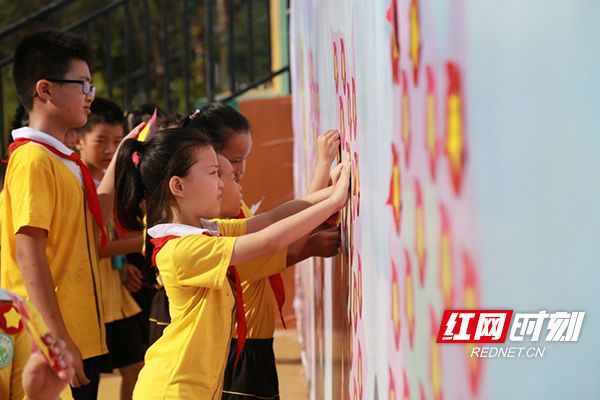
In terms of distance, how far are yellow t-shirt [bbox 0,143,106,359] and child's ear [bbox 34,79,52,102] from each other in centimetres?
21

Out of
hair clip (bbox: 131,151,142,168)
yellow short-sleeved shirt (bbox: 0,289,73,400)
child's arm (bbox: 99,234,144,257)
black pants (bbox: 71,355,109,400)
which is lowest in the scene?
black pants (bbox: 71,355,109,400)

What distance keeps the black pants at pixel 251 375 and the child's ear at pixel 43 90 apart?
1.03 meters

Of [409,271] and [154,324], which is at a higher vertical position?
[409,271]

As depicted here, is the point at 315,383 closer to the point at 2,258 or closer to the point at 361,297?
the point at 2,258

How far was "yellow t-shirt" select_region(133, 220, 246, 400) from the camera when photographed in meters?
3.13

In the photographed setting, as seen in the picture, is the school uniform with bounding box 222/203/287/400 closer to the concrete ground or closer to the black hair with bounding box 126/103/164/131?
the black hair with bounding box 126/103/164/131

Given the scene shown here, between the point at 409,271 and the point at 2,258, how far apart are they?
2184 mm

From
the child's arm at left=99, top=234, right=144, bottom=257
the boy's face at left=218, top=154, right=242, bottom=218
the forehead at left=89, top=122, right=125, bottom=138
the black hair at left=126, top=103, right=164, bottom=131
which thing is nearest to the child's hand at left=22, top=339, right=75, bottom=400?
the boy's face at left=218, top=154, right=242, bottom=218

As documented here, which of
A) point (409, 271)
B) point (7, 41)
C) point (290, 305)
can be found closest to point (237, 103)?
point (290, 305)

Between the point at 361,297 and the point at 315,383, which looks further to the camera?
the point at 315,383

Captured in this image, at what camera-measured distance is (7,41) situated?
18281 mm

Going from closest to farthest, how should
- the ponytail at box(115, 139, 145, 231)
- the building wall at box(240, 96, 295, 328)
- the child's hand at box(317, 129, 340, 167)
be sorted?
the child's hand at box(317, 129, 340, 167)
the ponytail at box(115, 139, 145, 231)
the building wall at box(240, 96, 295, 328)

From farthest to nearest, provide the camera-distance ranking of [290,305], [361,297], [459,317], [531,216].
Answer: [290,305], [361,297], [459,317], [531,216]

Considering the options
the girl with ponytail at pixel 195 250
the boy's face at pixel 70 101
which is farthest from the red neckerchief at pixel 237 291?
the boy's face at pixel 70 101
